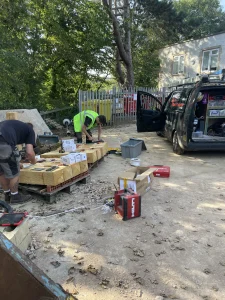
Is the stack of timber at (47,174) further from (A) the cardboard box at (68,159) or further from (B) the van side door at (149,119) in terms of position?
(B) the van side door at (149,119)

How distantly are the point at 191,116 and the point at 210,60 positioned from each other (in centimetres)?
1618

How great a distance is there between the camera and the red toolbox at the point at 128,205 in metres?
3.57

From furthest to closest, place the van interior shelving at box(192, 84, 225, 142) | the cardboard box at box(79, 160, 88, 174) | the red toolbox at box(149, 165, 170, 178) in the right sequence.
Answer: the van interior shelving at box(192, 84, 225, 142)
the red toolbox at box(149, 165, 170, 178)
the cardboard box at box(79, 160, 88, 174)

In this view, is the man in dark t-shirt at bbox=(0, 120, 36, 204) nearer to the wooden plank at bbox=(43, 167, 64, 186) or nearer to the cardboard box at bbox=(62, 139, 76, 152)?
the wooden plank at bbox=(43, 167, 64, 186)

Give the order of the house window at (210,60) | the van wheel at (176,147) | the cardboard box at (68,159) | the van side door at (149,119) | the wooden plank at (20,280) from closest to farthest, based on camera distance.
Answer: the wooden plank at (20,280) → the cardboard box at (68,159) → the van wheel at (176,147) → the van side door at (149,119) → the house window at (210,60)

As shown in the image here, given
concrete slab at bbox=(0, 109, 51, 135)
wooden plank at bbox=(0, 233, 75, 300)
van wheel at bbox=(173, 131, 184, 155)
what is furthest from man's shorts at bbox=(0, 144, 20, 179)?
van wheel at bbox=(173, 131, 184, 155)

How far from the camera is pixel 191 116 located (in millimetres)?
6305

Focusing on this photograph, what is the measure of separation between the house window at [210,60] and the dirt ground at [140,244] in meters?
17.3

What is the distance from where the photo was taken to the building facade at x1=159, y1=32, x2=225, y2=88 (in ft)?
62.8

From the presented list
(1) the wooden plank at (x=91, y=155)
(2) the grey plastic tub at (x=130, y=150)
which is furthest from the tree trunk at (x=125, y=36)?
(1) the wooden plank at (x=91, y=155)

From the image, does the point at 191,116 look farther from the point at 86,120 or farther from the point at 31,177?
the point at 31,177

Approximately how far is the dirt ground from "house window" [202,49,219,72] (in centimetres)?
1731

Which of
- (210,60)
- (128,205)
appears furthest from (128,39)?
(128,205)

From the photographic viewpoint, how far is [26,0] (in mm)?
12984
